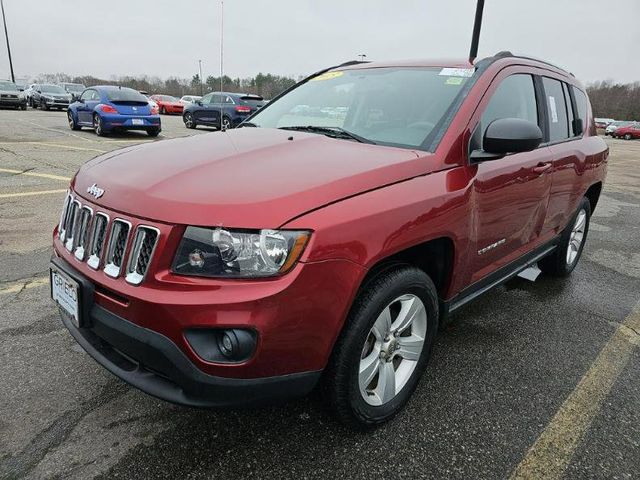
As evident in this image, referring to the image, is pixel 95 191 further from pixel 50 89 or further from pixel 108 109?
pixel 50 89

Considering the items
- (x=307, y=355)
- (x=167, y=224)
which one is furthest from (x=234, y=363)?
(x=167, y=224)

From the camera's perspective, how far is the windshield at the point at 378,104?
8.55 feet

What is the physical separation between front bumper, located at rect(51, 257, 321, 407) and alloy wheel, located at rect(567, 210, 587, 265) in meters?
3.42

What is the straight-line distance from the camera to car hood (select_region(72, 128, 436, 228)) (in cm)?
175

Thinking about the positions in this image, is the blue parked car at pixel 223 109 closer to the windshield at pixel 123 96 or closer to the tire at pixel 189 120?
the tire at pixel 189 120

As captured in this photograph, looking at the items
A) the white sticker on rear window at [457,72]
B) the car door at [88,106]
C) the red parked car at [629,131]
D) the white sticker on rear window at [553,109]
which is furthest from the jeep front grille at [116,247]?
the red parked car at [629,131]

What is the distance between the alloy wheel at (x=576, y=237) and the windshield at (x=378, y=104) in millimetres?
2311

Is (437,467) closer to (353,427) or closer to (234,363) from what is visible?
(353,427)

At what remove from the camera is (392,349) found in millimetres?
2264

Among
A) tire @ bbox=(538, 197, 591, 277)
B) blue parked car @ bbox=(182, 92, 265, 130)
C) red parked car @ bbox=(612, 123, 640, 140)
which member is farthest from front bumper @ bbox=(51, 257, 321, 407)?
red parked car @ bbox=(612, 123, 640, 140)

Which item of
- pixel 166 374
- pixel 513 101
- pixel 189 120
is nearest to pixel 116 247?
pixel 166 374

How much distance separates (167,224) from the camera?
5.69ft

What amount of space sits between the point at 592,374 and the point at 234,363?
2.25 m

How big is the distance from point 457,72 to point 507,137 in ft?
2.10
